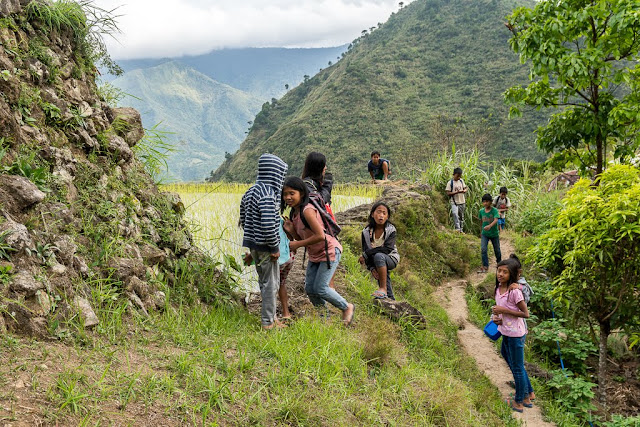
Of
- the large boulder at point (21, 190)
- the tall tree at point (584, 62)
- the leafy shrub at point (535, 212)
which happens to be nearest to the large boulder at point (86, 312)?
the large boulder at point (21, 190)

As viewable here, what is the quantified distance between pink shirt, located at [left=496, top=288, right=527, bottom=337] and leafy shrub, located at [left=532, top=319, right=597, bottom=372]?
6.55 feet

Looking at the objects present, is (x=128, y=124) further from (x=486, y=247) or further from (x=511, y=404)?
(x=486, y=247)

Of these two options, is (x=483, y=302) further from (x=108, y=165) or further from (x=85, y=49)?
(x=85, y=49)

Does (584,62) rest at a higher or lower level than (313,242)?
higher

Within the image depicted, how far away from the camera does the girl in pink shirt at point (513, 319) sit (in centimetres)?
466

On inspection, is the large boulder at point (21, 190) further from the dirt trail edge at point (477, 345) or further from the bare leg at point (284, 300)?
the dirt trail edge at point (477, 345)

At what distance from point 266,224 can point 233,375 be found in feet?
4.24

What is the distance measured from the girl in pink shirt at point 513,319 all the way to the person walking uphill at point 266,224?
237cm

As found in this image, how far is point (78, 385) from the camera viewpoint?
2426 mm

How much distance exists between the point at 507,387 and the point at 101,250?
4705 mm

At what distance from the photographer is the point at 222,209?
8164 mm

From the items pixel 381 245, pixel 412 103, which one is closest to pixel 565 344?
pixel 381 245

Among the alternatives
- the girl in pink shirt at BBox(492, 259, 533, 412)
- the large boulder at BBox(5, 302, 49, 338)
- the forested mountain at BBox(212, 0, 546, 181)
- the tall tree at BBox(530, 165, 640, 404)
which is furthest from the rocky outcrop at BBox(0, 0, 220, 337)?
the forested mountain at BBox(212, 0, 546, 181)

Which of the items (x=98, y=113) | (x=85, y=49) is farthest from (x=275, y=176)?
(x=85, y=49)
